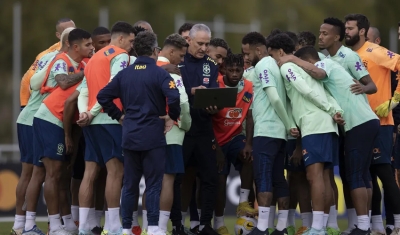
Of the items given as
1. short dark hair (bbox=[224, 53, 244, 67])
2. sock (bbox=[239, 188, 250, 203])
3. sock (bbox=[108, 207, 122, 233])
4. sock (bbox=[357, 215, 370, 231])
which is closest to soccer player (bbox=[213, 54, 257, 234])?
sock (bbox=[239, 188, 250, 203])

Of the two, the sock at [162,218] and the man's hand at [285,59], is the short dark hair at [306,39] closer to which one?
the man's hand at [285,59]

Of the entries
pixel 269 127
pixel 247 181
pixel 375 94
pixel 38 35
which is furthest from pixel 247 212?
pixel 38 35

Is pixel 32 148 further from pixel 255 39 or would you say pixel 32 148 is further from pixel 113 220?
pixel 255 39

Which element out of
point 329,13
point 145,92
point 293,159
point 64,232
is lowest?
point 64,232

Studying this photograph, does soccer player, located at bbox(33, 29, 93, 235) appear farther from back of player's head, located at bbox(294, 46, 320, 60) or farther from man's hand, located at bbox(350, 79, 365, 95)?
man's hand, located at bbox(350, 79, 365, 95)

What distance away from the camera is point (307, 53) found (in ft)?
44.7

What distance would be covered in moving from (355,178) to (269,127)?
124cm

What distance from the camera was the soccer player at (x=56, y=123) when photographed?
44.8 ft

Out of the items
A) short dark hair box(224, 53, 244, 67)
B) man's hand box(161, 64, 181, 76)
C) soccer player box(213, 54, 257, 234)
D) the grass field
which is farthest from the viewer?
the grass field

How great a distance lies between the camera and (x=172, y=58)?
13.4 meters

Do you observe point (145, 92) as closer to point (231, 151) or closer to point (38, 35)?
point (231, 151)

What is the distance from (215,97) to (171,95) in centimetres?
98

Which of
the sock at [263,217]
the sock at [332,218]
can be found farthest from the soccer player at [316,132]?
the sock at [263,217]

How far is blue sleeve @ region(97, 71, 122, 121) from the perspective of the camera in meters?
12.7
